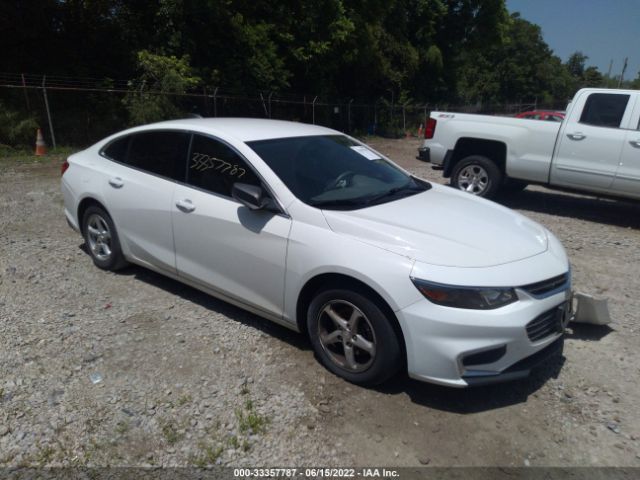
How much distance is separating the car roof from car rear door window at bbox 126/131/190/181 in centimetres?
9

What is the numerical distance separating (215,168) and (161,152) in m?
0.74

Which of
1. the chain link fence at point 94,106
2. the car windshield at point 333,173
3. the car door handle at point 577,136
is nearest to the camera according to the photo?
the car windshield at point 333,173

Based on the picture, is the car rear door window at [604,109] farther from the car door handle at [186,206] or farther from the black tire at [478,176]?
the car door handle at [186,206]

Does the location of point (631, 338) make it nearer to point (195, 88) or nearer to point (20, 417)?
point (20, 417)

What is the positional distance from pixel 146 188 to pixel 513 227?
296 cm

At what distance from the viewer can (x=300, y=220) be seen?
11.1 feet

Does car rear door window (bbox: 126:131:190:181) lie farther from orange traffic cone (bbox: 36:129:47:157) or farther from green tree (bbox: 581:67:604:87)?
green tree (bbox: 581:67:604:87)

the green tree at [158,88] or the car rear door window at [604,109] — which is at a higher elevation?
the car rear door window at [604,109]

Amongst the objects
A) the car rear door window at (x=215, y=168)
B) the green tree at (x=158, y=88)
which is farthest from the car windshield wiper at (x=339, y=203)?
the green tree at (x=158, y=88)

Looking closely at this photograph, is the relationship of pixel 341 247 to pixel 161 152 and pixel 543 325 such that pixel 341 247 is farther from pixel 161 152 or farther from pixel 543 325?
pixel 161 152

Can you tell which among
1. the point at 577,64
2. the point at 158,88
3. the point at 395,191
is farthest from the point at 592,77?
the point at 395,191

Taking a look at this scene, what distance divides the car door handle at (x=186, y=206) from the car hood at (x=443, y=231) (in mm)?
1162

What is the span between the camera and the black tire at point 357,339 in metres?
3.04

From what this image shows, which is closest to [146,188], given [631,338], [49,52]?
[631,338]
